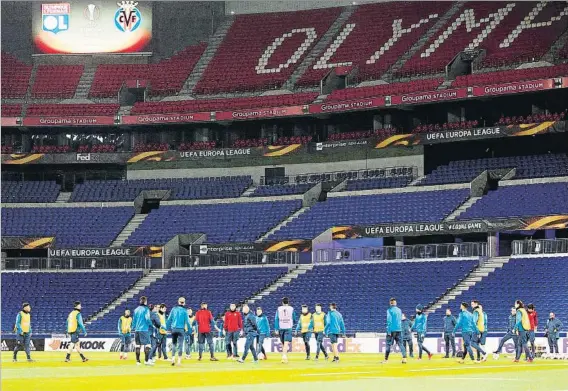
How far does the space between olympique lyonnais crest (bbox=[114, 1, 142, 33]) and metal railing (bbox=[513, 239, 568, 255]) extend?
3537 centimetres

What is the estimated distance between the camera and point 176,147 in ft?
236

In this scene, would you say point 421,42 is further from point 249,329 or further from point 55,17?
point 249,329

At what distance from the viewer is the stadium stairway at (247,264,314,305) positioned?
57.1m

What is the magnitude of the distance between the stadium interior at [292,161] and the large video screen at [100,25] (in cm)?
29

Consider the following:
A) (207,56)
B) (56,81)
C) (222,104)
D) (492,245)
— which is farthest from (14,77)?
(492,245)

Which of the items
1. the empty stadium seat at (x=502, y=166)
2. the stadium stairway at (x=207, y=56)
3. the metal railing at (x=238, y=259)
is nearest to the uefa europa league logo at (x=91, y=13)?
the stadium stairway at (x=207, y=56)

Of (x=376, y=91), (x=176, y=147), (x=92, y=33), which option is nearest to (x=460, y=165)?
(x=376, y=91)

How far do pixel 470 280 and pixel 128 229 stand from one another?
26003mm

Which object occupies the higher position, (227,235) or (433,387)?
(227,235)

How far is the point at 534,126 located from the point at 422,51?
11.6m

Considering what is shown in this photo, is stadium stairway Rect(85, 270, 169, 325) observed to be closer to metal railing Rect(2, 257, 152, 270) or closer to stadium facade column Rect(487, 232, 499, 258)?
metal railing Rect(2, 257, 152, 270)

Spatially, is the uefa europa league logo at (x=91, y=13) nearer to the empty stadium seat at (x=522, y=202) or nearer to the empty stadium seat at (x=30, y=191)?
the empty stadium seat at (x=30, y=191)

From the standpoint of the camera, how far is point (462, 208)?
5872 cm

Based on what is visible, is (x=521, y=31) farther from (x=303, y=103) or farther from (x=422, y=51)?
(x=303, y=103)
